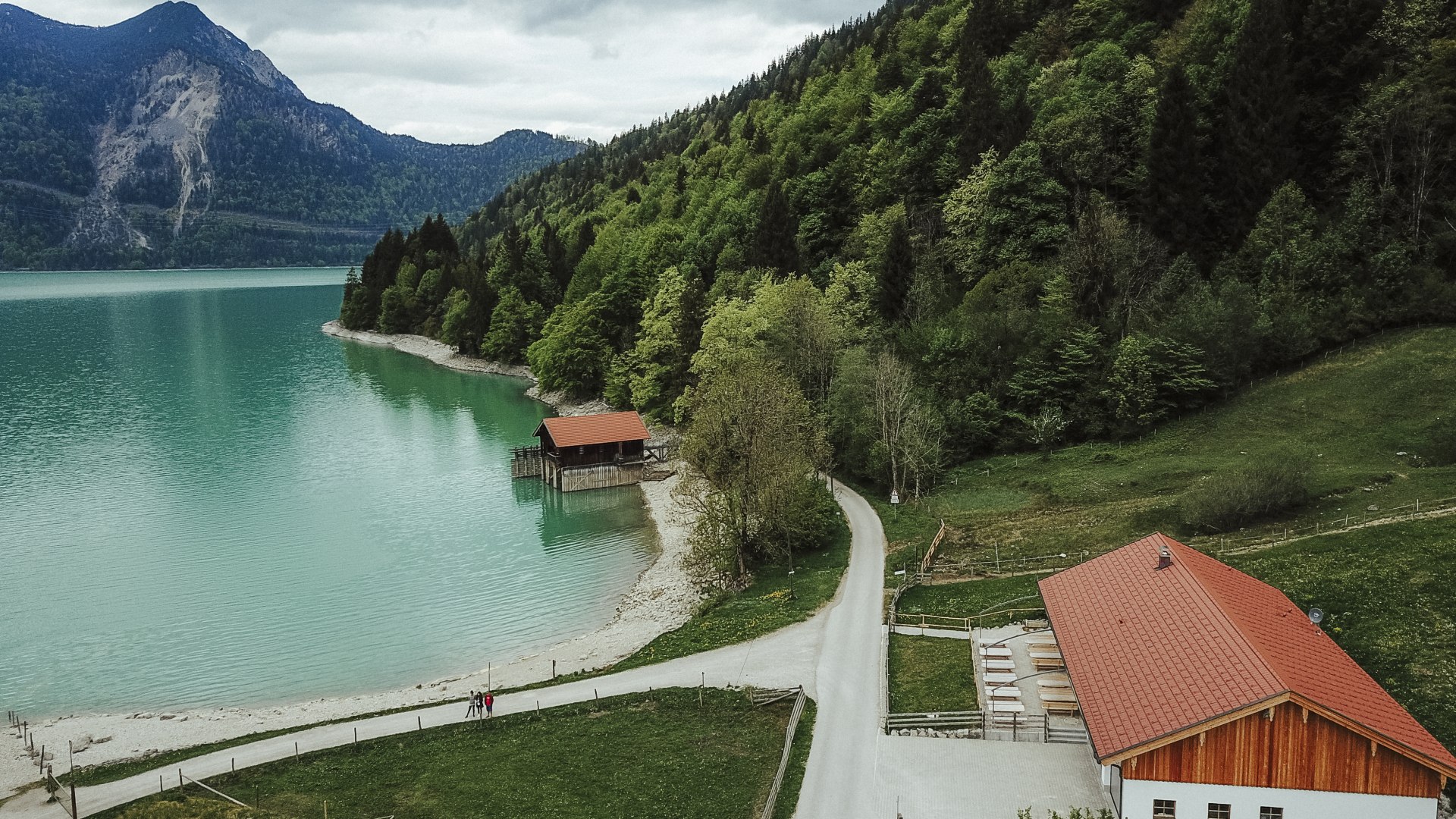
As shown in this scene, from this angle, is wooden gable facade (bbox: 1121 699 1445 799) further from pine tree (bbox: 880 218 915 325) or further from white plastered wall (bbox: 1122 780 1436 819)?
pine tree (bbox: 880 218 915 325)

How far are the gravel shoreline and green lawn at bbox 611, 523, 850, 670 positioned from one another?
5.44 feet

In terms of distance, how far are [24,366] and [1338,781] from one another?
13744 centimetres

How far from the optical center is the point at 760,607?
3647cm

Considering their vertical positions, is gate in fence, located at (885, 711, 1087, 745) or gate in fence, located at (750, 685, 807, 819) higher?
gate in fence, located at (885, 711, 1087, 745)

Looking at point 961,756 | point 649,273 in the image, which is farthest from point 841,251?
point 961,756

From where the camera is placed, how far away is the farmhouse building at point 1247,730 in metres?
18.1

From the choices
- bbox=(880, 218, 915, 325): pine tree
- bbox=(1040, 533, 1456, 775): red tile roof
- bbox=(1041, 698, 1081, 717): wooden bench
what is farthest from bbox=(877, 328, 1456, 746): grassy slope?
bbox=(880, 218, 915, 325): pine tree

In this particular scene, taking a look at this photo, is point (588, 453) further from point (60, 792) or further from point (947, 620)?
point (60, 792)

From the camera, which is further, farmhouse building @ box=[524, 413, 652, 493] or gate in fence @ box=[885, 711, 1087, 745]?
farmhouse building @ box=[524, 413, 652, 493]

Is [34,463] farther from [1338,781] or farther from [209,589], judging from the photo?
[1338,781]

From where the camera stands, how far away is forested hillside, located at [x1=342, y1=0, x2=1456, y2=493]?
160ft

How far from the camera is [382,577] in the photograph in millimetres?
45219

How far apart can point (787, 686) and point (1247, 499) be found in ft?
65.7

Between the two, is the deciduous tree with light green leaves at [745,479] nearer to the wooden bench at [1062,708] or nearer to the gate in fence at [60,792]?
the wooden bench at [1062,708]
